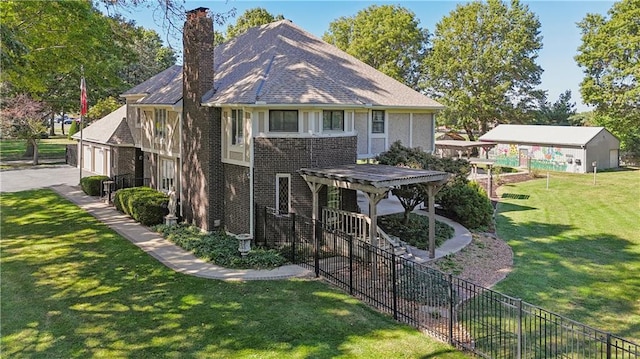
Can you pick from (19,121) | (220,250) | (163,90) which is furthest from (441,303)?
(19,121)

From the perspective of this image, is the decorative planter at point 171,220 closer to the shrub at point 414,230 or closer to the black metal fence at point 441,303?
the black metal fence at point 441,303

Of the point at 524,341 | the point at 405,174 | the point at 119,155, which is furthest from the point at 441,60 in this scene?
the point at 524,341

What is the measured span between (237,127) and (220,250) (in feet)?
14.8

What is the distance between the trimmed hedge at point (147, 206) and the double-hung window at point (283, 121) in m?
6.44

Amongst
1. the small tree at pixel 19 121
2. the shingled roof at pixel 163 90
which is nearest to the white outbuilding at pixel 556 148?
the shingled roof at pixel 163 90

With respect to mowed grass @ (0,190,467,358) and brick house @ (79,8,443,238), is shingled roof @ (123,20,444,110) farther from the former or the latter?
mowed grass @ (0,190,467,358)

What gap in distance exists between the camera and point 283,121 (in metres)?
15.2

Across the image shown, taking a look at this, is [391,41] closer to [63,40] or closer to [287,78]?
[287,78]

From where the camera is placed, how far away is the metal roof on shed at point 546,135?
42.0 meters

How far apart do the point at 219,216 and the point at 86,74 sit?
11.3 m

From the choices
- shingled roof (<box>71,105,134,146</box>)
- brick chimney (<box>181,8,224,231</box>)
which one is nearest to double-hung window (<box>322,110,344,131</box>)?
brick chimney (<box>181,8,224,231</box>)

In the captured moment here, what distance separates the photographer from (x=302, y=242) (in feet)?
47.5

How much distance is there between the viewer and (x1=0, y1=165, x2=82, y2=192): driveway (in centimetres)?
2746

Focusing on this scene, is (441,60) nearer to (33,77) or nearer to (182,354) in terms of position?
(33,77)
